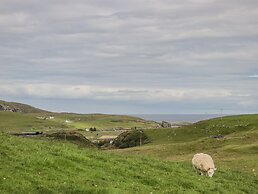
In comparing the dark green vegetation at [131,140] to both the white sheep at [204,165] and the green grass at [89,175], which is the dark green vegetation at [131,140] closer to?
the white sheep at [204,165]

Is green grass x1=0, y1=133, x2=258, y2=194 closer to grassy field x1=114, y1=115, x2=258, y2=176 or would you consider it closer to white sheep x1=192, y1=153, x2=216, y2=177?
white sheep x1=192, y1=153, x2=216, y2=177

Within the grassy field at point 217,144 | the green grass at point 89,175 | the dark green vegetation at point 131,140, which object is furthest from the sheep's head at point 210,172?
the dark green vegetation at point 131,140

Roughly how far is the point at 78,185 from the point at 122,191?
2164mm

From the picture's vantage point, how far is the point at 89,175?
26594mm

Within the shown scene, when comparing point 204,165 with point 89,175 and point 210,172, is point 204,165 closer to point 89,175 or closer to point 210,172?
point 210,172

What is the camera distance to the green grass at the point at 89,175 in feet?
75.8

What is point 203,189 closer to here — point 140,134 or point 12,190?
point 12,190

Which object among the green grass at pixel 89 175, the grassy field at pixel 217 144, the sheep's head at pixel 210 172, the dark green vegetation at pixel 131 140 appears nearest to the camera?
the green grass at pixel 89 175

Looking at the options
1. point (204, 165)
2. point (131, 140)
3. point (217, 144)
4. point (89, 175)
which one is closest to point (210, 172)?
point (204, 165)

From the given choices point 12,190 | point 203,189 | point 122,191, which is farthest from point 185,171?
point 12,190

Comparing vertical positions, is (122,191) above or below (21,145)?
below

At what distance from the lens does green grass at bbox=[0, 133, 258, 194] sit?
23094 millimetres

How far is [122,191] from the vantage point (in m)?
23.7

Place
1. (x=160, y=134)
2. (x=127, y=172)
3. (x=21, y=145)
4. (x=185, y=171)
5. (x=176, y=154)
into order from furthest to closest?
1. (x=160, y=134)
2. (x=176, y=154)
3. (x=185, y=171)
4. (x=21, y=145)
5. (x=127, y=172)
